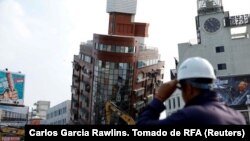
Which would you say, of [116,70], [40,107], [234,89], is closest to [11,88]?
[116,70]

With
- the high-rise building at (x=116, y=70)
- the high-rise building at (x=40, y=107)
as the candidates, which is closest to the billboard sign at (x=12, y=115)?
the high-rise building at (x=116, y=70)

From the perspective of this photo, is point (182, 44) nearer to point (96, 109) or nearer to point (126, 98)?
point (126, 98)

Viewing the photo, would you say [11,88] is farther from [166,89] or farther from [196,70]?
[196,70]

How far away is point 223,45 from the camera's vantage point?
52.6 metres

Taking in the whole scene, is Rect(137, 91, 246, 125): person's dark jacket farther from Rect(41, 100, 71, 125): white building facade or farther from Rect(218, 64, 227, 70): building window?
Rect(41, 100, 71, 125): white building facade

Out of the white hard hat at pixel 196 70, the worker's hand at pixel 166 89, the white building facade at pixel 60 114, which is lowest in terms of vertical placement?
the worker's hand at pixel 166 89

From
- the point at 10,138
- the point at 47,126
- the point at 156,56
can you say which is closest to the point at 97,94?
the point at 156,56

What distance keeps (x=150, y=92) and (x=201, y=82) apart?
61172mm

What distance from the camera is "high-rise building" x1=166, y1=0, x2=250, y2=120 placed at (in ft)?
163

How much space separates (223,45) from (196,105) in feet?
168

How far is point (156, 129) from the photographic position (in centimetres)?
307

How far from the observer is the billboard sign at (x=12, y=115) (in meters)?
67.5

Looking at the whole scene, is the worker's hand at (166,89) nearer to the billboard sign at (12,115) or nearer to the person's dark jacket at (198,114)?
the person's dark jacket at (198,114)

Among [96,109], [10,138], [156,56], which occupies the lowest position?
[10,138]
